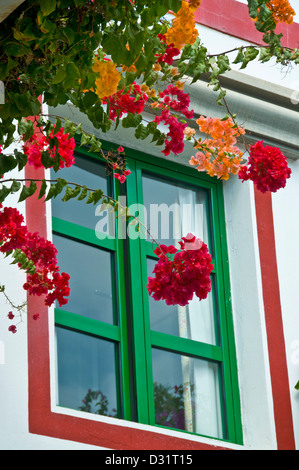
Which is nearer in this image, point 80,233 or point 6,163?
point 6,163

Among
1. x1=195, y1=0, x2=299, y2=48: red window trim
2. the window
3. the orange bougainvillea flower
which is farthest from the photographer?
x1=195, y1=0, x2=299, y2=48: red window trim

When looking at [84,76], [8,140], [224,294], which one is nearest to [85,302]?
[224,294]

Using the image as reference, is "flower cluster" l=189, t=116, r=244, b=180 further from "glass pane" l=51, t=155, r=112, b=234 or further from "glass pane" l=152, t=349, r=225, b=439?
"glass pane" l=152, t=349, r=225, b=439

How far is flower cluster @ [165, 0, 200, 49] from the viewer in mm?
3525

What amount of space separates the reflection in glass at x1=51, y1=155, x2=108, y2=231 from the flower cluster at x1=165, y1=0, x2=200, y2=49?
1.55m

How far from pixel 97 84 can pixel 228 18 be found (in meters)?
3.02

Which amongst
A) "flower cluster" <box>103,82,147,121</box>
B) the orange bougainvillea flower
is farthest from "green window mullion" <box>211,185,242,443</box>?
the orange bougainvillea flower

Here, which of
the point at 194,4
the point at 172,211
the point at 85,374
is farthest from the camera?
the point at 172,211

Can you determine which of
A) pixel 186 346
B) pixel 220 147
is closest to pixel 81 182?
pixel 186 346

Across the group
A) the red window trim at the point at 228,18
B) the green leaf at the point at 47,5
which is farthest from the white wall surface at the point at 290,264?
the green leaf at the point at 47,5

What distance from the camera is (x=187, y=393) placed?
16.5 feet

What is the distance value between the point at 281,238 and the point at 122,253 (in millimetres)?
1011

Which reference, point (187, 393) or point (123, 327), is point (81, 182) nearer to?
point (123, 327)

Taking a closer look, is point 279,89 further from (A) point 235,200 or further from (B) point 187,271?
(B) point 187,271
